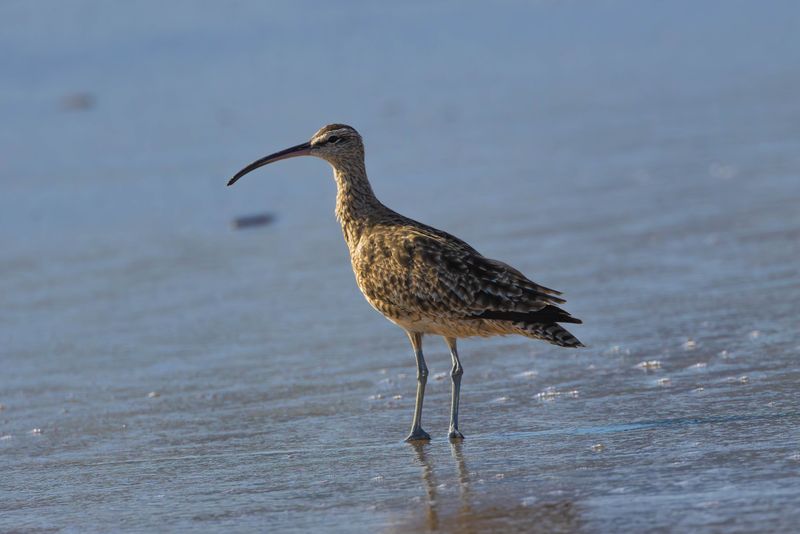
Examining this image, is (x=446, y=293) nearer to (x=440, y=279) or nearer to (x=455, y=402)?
(x=440, y=279)

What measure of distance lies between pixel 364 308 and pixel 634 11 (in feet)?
67.8

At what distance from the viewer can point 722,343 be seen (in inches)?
314

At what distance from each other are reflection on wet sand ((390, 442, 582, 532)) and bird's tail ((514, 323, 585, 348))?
110 cm

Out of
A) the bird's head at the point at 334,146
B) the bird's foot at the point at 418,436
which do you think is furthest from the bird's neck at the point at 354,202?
the bird's foot at the point at 418,436

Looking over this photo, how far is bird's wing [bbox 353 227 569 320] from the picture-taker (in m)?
6.85

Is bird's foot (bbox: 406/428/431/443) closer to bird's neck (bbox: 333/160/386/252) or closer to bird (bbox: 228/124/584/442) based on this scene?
bird (bbox: 228/124/584/442)

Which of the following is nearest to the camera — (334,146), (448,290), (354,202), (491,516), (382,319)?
(491,516)

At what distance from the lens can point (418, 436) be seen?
6820mm

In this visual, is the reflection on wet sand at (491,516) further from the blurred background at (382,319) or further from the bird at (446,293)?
the bird at (446,293)

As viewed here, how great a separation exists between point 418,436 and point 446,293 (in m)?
0.70

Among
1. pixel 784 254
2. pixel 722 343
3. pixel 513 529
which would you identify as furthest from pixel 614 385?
pixel 784 254

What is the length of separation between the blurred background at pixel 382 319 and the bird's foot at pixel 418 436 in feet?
0.25

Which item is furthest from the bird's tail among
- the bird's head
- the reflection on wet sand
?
the bird's head

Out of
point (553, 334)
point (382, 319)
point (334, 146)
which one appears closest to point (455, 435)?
point (553, 334)
